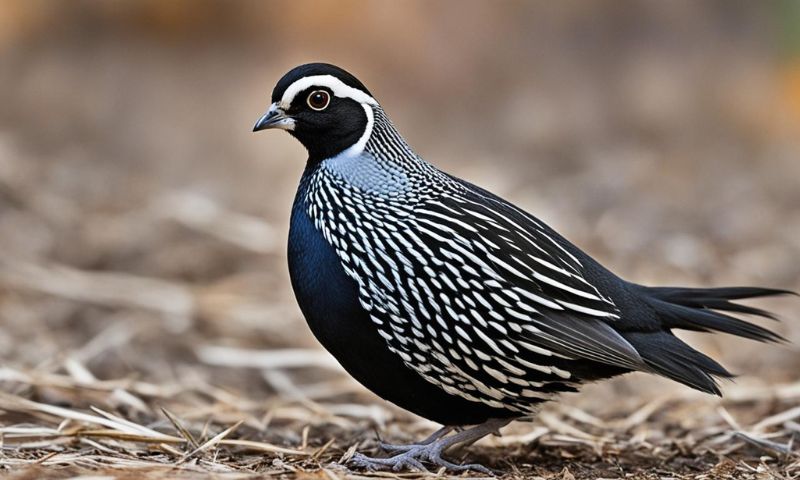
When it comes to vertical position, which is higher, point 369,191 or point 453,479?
point 369,191

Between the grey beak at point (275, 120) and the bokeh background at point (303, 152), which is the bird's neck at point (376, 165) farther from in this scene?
the bokeh background at point (303, 152)

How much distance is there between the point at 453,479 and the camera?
373 centimetres

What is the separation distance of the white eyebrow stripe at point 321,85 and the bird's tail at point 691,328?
1450mm

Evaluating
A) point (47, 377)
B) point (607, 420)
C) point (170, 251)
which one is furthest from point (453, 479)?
point (170, 251)

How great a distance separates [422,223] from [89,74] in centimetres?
722

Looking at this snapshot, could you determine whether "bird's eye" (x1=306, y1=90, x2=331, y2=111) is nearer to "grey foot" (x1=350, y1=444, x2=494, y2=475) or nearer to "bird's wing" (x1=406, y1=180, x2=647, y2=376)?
"bird's wing" (x1=406, y1=180, x2=647, y2=376)

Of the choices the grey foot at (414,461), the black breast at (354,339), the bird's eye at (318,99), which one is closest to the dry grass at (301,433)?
the grey foot at (414,461)

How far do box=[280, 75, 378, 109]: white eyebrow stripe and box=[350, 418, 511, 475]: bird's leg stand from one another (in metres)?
1.41

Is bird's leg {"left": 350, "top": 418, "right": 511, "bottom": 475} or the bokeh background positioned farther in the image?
the bokeh background

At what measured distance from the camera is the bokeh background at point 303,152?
22.2 feet

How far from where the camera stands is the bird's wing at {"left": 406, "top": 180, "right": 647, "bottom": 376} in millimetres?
3895

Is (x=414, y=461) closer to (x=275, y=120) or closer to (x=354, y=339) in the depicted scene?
(x=354, y=339)

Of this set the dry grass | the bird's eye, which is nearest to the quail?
the bird's eye

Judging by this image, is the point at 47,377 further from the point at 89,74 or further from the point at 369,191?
the point at 89,74
